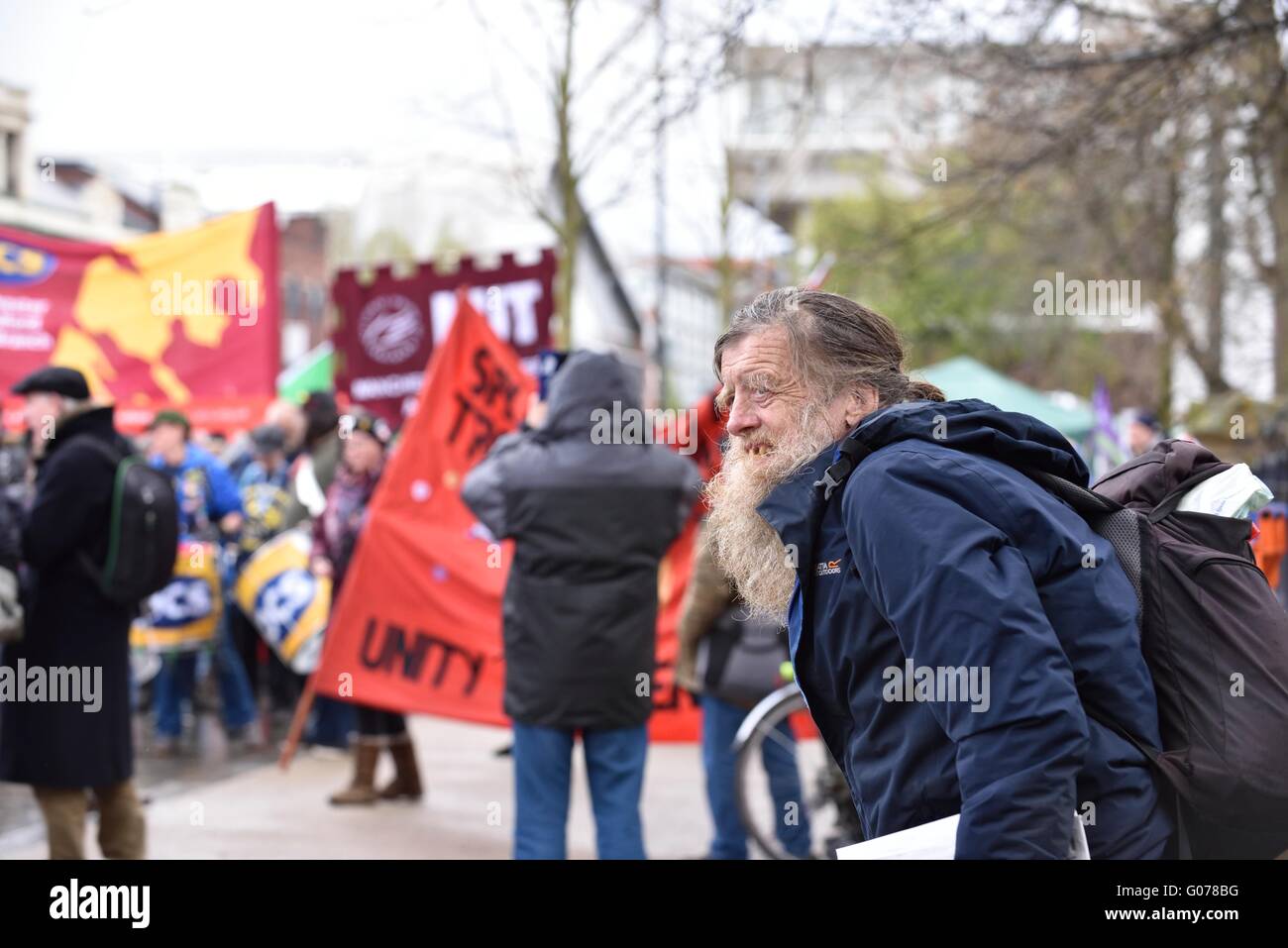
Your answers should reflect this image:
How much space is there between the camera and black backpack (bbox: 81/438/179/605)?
17.4 ft

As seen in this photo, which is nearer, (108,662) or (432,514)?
(108,662)

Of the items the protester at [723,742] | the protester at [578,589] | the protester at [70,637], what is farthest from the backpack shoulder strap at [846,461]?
the protester at [70,637]

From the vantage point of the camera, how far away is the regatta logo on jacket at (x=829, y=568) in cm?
218

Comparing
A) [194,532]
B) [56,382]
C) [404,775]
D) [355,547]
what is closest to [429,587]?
[355,547]

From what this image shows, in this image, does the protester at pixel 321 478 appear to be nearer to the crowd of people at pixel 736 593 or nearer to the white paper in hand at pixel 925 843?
the crowd of people at pixel 736 593

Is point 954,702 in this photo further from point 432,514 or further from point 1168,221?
point 1168,221

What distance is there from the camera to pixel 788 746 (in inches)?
236

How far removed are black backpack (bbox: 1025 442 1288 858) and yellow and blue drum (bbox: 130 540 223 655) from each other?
302 inches

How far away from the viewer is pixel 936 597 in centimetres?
193

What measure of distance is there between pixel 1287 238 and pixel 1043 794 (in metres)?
10.3

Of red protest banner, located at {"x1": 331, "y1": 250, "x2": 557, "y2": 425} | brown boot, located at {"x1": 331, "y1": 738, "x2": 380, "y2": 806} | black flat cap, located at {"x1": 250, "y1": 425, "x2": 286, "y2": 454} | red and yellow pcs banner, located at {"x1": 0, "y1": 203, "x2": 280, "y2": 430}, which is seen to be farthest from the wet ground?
red protest banner, located at {"x1": 331, "y1": 250, "x2": 557, "y2": 425}

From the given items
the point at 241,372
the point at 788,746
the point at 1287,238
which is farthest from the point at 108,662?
the point at 1287,238

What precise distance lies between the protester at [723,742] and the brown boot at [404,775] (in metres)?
2.05

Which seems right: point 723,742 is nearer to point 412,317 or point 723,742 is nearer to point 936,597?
point 936,597
